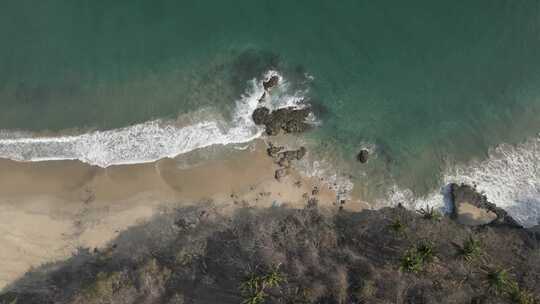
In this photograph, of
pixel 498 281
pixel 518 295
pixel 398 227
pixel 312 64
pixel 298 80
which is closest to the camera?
pixel 518 295

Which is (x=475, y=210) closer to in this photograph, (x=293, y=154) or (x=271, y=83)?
(x=293, y=154)

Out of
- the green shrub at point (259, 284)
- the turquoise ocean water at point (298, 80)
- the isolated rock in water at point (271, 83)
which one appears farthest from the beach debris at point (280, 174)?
the green shrub at point (259, 284)

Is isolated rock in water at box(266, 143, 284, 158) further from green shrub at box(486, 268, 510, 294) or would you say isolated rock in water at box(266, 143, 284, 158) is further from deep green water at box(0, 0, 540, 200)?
green shrub at box(486, 268, 510, 294)

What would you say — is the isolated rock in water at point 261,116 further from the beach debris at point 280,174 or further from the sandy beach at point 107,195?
the beach debris at point 280,174

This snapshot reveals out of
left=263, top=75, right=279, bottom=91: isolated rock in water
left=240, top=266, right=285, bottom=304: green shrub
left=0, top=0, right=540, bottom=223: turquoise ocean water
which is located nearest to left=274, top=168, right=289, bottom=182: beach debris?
left=0, top=0, right=540, bottom=223: turquoise ocean water

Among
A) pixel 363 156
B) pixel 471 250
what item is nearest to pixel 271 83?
pixel 363 156

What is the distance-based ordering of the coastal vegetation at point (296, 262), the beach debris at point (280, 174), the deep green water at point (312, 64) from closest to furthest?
the coastal vegetation at point (296, 262), the beach debris at point (280, 174), the deep green water at point (312, 64)

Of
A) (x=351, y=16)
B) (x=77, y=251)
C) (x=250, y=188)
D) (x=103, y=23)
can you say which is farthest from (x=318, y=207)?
(x=103, y=23)
